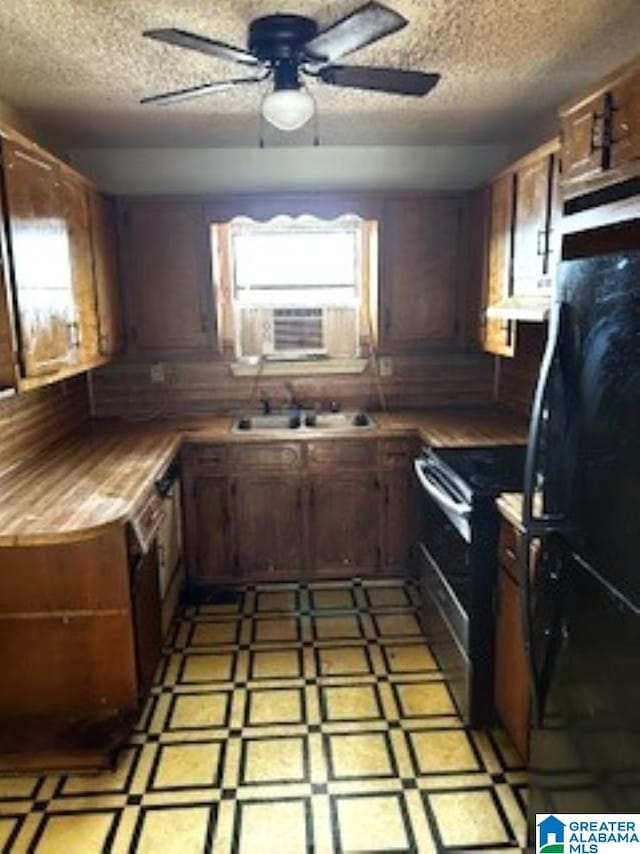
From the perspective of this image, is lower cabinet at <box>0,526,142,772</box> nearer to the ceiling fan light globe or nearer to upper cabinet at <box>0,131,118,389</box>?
upper cabinet at <box>0,131,118,389</box>

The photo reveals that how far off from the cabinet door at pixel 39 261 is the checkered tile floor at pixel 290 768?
4.61ft

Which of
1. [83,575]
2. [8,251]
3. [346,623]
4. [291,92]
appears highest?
[291,92]

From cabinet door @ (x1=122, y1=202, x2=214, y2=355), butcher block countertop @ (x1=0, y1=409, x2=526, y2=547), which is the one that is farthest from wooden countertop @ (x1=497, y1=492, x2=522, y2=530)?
cabinet door @ (x1=122, y1=202, x2=214, y2=355)

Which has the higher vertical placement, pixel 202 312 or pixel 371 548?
pixel 202 312

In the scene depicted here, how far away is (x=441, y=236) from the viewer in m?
3.65

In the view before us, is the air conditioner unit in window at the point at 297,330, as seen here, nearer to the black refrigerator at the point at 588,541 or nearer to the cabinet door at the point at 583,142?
the cabinet door at the point at 583,142

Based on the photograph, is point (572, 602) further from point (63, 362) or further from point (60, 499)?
point (63, 362)

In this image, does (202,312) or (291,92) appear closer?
(291,92)

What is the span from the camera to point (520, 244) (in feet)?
9.29

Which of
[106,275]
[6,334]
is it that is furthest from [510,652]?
[106,275]

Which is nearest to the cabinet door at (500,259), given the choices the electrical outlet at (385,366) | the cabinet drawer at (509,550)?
the electrical outlet at (385,366)

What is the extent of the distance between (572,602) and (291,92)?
1.63 metres

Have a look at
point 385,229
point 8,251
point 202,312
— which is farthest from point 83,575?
point 385,229

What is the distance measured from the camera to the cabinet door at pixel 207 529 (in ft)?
11.2
